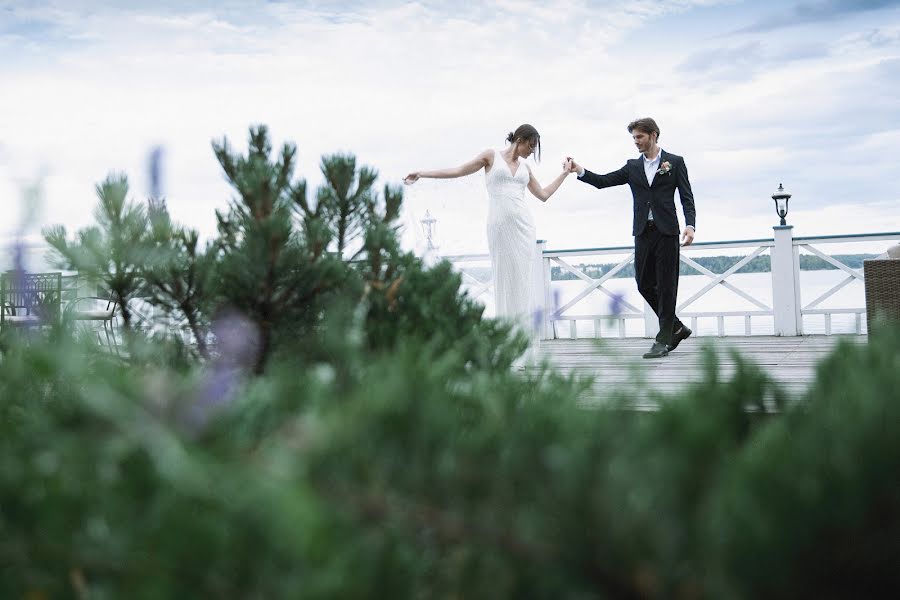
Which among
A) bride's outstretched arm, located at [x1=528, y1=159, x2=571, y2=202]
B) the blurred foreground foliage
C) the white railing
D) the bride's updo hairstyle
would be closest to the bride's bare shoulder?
the bride's updo hairstyle

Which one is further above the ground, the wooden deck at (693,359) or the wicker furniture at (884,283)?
the wicker furniture at (884,283)

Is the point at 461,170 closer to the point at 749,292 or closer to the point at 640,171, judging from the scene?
the point at 640,171

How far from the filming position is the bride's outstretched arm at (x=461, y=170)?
340 centimetres

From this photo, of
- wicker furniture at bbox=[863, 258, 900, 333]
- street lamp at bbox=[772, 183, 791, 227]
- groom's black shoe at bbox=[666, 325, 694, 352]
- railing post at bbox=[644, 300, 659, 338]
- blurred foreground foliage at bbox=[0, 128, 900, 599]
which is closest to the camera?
blurred foreground foliage at bbox=[0, 128, 900, 599]

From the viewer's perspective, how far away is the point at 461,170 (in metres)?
4.67

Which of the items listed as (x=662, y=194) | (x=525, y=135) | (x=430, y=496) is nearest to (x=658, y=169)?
(x=662, y=194)

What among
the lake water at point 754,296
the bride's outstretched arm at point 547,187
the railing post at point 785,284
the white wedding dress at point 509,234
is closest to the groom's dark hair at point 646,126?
the bride's outstretched arm at point 547,187

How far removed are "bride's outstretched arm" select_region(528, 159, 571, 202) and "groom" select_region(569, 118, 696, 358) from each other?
0.05m

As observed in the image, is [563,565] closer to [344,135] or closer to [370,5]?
[344,135]

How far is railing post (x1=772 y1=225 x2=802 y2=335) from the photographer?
7.28 meters

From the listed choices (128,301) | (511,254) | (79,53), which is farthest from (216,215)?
(79,53)

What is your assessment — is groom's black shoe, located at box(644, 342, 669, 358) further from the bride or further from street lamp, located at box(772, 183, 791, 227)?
street lamp, located at box(772, 183, 791, 227)

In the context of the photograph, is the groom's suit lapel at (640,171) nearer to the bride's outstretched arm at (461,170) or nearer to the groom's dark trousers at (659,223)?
the groom's dark trousers at (659,223)

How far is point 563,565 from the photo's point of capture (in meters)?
0.53
